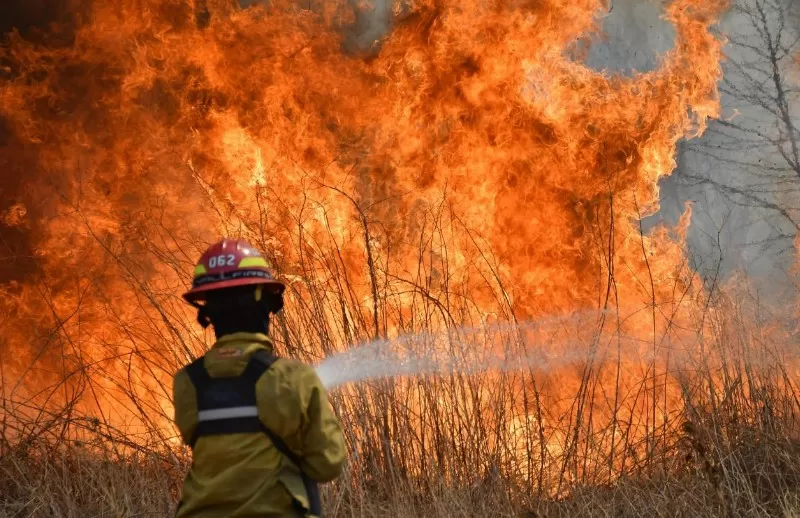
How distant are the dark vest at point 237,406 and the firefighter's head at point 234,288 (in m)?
0.16

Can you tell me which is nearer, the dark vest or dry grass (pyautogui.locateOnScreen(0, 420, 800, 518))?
the dark vest

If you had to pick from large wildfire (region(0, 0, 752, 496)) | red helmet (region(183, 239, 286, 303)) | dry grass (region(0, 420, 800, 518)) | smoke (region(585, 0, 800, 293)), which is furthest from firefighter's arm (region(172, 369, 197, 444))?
smoke (region(585, 0, 800, 293))

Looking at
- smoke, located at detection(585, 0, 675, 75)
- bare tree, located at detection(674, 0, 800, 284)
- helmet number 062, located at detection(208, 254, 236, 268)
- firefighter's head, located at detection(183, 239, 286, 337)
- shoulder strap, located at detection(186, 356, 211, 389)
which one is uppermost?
smoke, located at detection(585, 0, 675, 75)

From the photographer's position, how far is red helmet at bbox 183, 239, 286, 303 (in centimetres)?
321

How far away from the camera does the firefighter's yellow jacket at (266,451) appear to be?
3043mm

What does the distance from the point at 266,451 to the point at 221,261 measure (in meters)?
0.73

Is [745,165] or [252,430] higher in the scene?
[745,165]

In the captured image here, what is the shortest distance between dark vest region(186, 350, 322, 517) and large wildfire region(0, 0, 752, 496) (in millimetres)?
5160

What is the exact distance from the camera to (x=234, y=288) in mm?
3246

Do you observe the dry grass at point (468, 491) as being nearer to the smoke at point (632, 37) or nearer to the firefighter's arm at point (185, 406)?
the firefighter's arm at point (185, 406)

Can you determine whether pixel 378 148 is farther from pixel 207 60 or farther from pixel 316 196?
pixel 207 60

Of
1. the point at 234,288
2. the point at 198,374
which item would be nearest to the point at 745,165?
the point at 234,288

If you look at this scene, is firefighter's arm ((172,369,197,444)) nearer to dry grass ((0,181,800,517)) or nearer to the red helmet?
the red helmet

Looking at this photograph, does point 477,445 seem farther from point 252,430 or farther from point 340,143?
point 340,143
